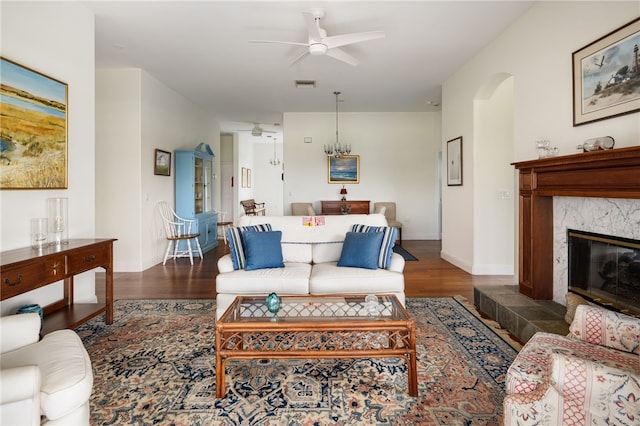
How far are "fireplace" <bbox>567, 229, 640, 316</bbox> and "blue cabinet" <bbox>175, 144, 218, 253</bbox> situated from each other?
5471 millimetres

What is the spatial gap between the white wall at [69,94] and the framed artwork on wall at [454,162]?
182 inches

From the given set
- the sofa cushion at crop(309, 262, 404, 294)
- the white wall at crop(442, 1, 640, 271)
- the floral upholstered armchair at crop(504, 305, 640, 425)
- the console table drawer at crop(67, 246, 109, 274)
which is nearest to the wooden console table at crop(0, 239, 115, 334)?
the console table drawer at crop(67, 246, 109, 274)

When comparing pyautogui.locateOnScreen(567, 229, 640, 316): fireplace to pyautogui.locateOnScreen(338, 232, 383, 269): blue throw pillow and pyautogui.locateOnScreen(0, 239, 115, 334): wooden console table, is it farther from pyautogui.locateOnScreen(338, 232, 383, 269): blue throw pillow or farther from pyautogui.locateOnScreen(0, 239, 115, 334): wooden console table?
pyautogui.locateOnScreen(0, 239, 115, 334): wooden console table

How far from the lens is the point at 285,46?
4.07m

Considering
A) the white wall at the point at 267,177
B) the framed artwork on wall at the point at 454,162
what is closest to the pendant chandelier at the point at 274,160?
the white wall at the point at 267,177

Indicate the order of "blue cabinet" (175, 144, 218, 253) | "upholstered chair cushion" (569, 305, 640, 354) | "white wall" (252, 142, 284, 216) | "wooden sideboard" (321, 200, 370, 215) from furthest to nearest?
"white wall" (252, 142, 284, 216), "wooden sideboard" (321, 200, 370, 215), "blue cabinet" (175, 144, 218, 253), "upholstered chair cushion" (569, 305, 640, 354)

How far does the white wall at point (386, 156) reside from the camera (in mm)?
7805

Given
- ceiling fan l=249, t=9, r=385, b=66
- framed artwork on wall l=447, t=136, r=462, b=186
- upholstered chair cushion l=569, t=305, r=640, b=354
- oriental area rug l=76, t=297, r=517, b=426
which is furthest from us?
framed artwork on wall l=447, t=136, r=462, b=186

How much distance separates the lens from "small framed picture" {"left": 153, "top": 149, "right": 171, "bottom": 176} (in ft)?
17.4

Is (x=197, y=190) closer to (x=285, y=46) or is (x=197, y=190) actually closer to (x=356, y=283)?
(x=285, y=46)

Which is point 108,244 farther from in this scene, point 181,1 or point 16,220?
point 181,1

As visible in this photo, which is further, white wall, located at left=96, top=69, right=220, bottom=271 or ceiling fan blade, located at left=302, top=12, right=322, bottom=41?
white wall, located at left=96, top=69, right=220, bottom=271

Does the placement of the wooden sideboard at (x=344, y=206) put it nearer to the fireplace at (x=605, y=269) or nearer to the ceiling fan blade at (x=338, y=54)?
the ceiling fan blade at (x=338, y=54)

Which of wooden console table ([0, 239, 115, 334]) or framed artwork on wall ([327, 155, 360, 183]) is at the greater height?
framed artwork on wall ([327, 155, 360, 183])
